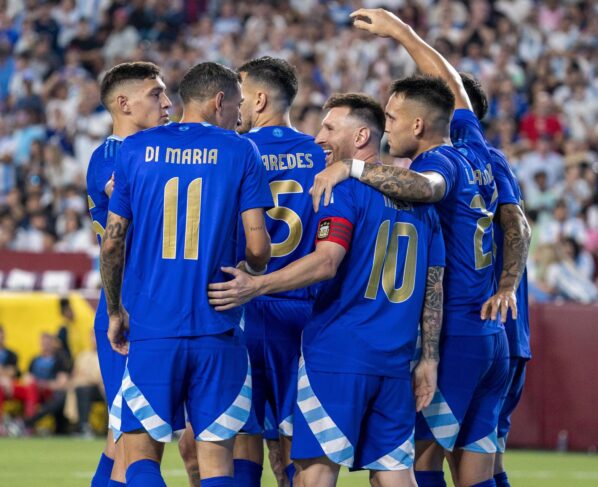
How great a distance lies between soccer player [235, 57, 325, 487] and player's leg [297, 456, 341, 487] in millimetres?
824

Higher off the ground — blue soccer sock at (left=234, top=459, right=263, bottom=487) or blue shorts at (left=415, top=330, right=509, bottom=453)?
blue shorts at (left=415, top=330, right=509, bottom=453)

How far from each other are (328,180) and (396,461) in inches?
55.5

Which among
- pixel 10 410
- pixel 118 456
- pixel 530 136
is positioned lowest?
pixel 10 410

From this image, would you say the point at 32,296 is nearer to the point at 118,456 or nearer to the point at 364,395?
the point at 118,456

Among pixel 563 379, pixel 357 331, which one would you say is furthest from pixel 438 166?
pixel 563 379

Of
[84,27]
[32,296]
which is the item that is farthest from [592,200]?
[84,27]

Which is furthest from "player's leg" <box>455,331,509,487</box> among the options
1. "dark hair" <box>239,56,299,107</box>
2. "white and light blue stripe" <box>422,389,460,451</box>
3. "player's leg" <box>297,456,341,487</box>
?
"dark hair" <box>239,56,299,107</box>

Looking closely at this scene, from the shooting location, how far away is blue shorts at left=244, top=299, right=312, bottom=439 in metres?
6.87

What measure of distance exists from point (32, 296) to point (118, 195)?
9052 millimetres

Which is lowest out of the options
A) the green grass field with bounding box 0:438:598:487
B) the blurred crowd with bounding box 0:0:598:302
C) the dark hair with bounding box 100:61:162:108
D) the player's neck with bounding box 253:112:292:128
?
the green grass field with bounding box 0:438:598:487

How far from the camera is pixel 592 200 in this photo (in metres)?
16.7

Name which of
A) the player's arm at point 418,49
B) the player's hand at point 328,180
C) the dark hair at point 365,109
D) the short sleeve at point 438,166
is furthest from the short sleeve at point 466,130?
the player's hand at point 328,180

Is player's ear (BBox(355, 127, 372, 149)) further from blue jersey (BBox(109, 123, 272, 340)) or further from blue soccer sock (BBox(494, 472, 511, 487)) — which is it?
blue soccer sock (BBox(494, 472, 511, 487))

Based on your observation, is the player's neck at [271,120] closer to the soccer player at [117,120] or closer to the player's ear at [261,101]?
the player's ear at [261,101]
